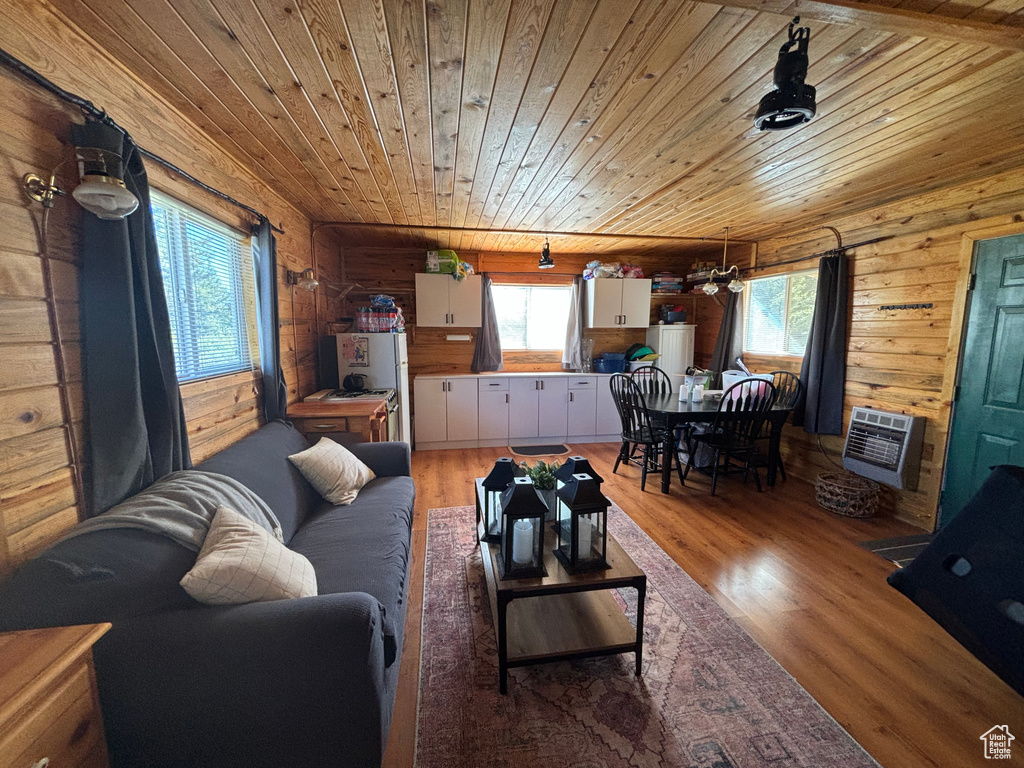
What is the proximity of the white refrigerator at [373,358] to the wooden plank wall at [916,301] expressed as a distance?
3942mm

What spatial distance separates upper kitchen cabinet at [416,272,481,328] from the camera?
4.60 metres

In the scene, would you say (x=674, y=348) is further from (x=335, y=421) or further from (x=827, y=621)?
(x=335, y=421)

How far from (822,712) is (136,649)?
218 centimetres

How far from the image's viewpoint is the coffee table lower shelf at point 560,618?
4.95 ft

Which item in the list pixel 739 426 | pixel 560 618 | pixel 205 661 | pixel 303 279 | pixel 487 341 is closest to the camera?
pixel 205 661

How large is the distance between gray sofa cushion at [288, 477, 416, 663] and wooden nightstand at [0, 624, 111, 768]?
603mm

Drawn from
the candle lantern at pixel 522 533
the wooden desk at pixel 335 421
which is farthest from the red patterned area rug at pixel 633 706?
the wooden desk at pixel 335 421

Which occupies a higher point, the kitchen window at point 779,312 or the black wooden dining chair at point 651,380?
the kitchen window at point 779,312

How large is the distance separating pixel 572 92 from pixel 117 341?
1.90 m

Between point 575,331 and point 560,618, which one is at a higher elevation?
point 575,331

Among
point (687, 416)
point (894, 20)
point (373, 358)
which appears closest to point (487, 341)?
point (373, 358)

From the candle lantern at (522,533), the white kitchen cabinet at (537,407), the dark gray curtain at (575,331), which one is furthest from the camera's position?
the dark gray curtain at (575,331)

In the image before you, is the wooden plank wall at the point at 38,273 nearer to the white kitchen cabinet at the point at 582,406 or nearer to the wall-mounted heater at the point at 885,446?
the white kitchen cabinet at the point at 582,406

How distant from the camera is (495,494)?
1967mm
